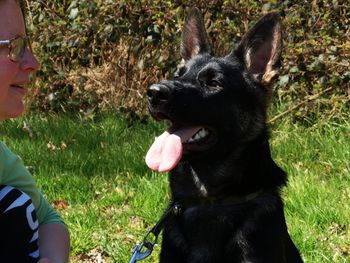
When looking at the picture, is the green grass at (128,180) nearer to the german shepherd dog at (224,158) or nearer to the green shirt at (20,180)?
the german shepherd dog at (224,158)

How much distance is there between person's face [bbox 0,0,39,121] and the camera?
2412 mm

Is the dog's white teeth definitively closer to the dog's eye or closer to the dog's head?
the dog's head

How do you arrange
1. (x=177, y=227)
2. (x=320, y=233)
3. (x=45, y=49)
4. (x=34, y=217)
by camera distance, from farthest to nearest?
(x=45, y=49) < (x=320, y=233) < (x=177, y=227) < (x=34, y=217)

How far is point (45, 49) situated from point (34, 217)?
4.92 m

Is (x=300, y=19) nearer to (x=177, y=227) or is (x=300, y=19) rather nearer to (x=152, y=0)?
(x=152, y=0)

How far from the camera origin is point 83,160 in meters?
5.48

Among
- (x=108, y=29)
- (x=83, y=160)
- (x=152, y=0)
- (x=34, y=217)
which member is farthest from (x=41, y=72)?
(x=34, y=217)

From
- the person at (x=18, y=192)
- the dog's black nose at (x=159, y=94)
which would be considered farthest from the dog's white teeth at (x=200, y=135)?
the person at (x=18, y=192)

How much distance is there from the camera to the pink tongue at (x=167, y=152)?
3.21 metres

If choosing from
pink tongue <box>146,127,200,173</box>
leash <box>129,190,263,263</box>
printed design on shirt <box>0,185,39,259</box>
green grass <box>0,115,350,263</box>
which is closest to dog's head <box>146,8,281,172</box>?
pink tongue <box>146,127,200,173</box>

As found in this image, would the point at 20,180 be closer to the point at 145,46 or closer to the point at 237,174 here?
the point at 237,174

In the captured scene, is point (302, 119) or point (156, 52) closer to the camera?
point (302, 119)

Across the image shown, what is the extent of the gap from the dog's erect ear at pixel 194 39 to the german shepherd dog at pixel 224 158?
214mm

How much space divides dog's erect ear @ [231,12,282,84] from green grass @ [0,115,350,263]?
104cm
